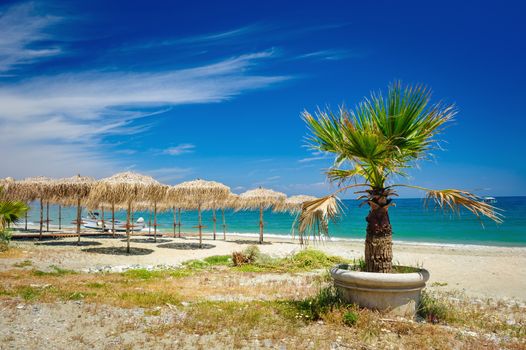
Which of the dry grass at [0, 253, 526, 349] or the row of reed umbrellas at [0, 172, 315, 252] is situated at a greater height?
the row of reed umbrellas at [0, 172, 315, 252]

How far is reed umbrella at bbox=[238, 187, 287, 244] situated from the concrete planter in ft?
54.0

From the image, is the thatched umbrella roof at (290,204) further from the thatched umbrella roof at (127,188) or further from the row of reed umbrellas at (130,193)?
the thatched umbrella roof at (127,188)

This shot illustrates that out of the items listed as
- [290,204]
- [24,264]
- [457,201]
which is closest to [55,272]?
[24,264]

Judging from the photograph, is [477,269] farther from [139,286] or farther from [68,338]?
[68,338]

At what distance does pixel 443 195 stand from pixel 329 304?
2.24 meters

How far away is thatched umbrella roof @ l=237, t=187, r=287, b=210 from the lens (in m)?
22.3

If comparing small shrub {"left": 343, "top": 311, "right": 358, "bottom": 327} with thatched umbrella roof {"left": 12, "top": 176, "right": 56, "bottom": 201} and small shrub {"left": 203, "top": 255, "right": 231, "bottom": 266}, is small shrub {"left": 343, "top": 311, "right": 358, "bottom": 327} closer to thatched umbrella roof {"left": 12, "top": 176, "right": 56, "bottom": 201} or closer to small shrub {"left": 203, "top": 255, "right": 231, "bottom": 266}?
small shrub {"left": 203, "top": 255, "right": 231, "bottom": 266}

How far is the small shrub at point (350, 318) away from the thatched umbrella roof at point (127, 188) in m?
11.3

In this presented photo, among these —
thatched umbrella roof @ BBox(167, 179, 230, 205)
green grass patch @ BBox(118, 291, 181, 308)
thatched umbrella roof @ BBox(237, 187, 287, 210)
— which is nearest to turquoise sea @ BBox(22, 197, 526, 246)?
thatched umbrella roof @ BBox(167, 179, 230, 205)

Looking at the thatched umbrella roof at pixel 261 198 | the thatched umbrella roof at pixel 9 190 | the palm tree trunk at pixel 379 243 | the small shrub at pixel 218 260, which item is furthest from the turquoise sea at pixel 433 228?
the small shrub at pixel 218 260

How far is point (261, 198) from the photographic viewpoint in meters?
22.4

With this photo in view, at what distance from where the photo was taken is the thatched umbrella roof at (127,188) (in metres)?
15.0

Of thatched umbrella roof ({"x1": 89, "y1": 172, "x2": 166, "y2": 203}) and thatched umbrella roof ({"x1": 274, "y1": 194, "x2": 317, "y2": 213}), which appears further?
thatched umbrella roof ({"x1": 274, "y1": 194, "x2": 317, "y2": 213})

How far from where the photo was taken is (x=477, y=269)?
44.4 ft
